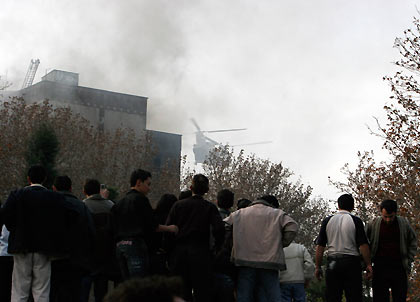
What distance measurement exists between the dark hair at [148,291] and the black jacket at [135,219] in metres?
5.48

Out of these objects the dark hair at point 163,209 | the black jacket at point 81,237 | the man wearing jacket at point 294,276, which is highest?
the dark hair at point 163,209

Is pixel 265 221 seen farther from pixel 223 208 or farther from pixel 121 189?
pixel 121 189

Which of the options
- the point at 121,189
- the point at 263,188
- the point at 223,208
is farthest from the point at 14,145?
the point at 223,208

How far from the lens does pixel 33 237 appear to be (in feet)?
25.3

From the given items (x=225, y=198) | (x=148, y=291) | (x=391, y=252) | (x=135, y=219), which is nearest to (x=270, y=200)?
(x=225, y=198)

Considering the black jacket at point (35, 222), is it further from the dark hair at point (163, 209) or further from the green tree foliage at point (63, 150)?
the green tree foliage at point (63, 150)

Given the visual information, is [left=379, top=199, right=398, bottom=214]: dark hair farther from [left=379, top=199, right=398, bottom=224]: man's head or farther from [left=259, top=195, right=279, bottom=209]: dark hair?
[left=259, top=195, right=279, bottom=209]: dark hair

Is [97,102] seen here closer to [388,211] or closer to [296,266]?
[296,266]

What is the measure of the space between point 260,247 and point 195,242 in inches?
42.4

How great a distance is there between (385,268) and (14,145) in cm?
3442

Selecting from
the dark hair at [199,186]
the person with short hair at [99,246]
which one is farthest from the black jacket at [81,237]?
the dark hair at [199,186]

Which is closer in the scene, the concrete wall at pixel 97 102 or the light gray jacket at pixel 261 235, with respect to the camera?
the light gray jacket at pixel 261 235

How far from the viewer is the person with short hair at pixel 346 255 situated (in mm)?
9125

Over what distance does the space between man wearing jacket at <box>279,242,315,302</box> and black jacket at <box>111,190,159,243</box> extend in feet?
11.7
